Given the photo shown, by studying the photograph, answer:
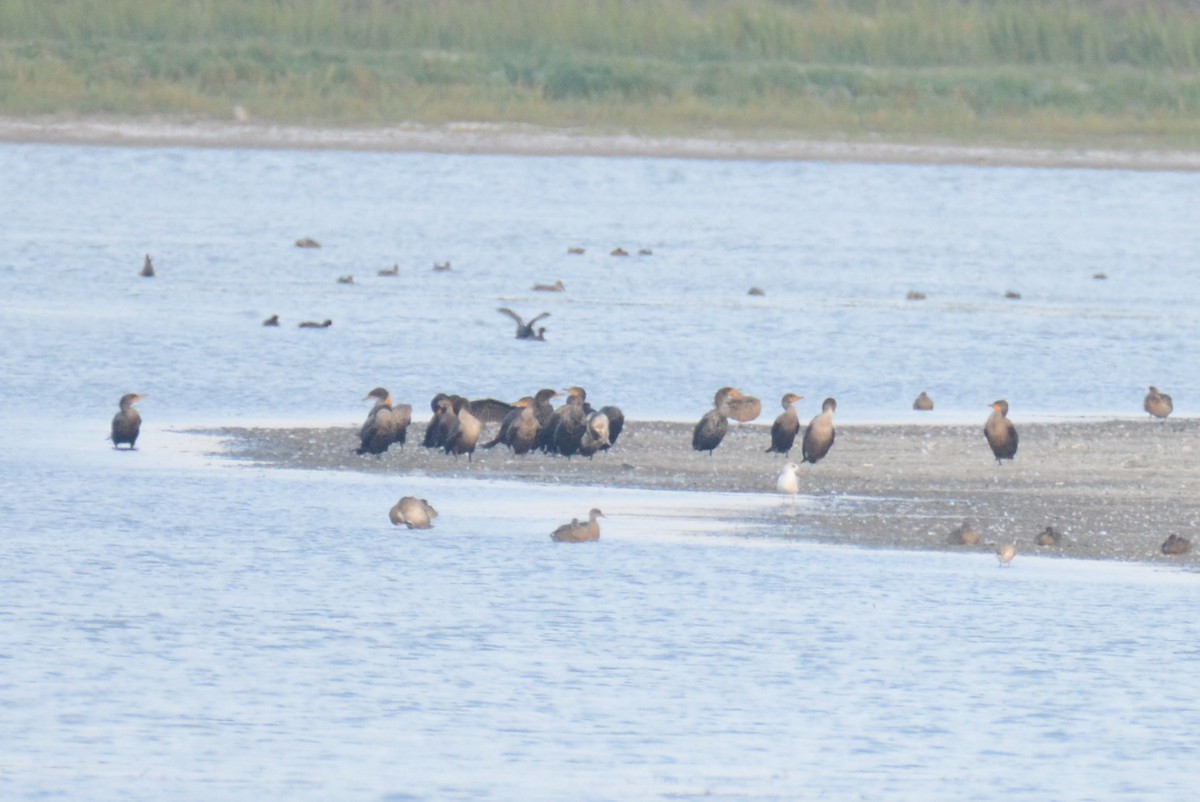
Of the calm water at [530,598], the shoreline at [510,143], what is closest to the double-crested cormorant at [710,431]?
the calm water at [530,598]

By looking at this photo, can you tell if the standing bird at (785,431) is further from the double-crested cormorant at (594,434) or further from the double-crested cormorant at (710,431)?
the double-crested cormorant at (594,434)

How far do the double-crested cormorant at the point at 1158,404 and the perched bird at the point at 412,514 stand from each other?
6.69 m

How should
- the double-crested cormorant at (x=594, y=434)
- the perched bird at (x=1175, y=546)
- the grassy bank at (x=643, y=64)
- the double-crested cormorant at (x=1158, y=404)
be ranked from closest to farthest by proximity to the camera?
the perched bird at (x=1175, y=546) < the double-crested cormorant at (x=594, y=434) < the double-crested cormorant at (x=1158, y=404) < the grassy bank at (x=643, y=64)

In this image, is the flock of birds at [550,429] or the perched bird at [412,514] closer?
the perched bird at [412,514]

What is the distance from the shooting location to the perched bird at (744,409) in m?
17.9

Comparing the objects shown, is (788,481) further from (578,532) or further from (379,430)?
(379,430)

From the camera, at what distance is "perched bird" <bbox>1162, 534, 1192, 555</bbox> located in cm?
1308

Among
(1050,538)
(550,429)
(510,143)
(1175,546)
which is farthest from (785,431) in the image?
(510,143)

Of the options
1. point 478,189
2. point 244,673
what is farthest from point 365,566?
point 478,189

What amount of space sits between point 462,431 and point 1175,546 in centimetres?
500

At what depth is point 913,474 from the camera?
15.8 metres

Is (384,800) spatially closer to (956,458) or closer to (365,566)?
(365,566)

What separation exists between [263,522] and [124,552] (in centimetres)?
106

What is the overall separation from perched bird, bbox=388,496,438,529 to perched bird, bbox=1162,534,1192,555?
3853 mm
